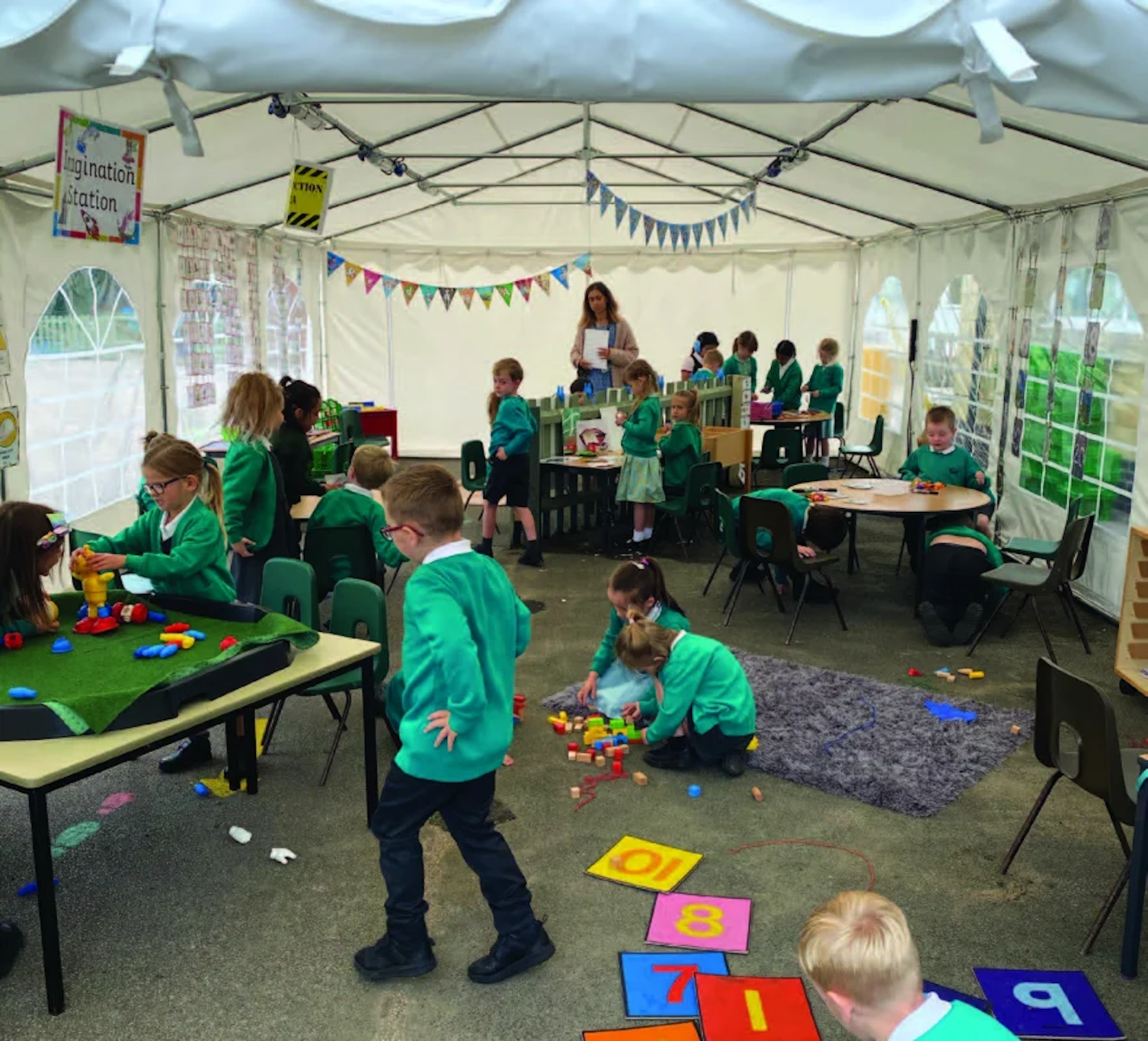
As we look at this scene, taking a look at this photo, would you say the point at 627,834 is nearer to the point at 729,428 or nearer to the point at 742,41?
the point at 742,41

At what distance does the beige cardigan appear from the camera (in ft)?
32.2

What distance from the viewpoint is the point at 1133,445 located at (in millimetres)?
6535

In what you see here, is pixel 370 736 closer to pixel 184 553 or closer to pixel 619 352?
pixel 184 553

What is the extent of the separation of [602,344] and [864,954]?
8332mm

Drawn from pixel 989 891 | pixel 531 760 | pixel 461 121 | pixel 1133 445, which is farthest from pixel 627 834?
pixel 461 121

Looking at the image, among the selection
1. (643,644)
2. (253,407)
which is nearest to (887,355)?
(643,644)

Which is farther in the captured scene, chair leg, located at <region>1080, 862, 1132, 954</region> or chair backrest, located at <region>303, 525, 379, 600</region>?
chair backrest, located at <region>303, 525, 379, 600</region>

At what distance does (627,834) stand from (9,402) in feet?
14.8

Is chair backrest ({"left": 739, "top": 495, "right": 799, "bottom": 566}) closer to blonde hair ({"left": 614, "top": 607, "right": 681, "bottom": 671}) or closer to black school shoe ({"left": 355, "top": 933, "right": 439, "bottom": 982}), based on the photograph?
blonde hair ({"left": 614, "top": 607, "right": 681, "bottom": 671})

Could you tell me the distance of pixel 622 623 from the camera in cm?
482

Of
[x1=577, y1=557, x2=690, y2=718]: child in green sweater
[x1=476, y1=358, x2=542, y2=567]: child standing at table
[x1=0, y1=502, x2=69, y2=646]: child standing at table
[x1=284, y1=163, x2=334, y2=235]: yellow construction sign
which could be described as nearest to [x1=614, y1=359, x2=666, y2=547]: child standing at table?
[x1=476, y1=358, x2=542, y2=567]: child standing at table

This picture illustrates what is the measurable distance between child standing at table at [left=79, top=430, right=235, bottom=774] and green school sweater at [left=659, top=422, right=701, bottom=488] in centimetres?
490

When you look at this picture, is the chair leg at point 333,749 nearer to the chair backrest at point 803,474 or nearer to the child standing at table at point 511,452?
the child standing at table at point 511,452

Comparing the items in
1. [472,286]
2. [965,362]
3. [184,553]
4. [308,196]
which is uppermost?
[308,196]
